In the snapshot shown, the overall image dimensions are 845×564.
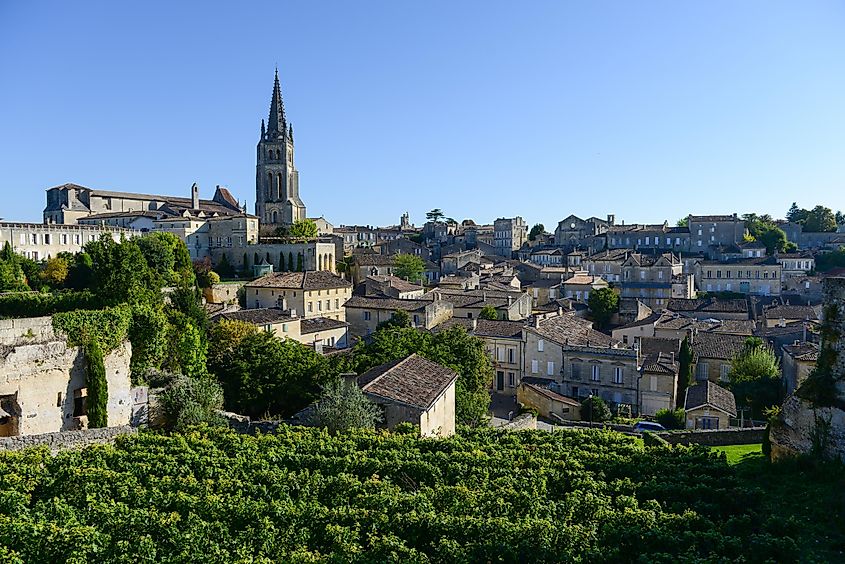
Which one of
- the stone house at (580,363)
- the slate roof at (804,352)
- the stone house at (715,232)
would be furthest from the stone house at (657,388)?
the stone house at (715,232)

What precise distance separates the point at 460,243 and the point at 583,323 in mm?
59670

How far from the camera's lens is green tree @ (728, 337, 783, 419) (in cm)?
3344

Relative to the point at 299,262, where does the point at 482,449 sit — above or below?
below

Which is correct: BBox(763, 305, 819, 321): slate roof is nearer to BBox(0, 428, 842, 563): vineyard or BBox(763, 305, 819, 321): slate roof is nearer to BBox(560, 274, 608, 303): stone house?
BBox(560, 274, 608, 303): stone house

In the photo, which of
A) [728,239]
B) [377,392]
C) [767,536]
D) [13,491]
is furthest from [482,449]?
[728,239]

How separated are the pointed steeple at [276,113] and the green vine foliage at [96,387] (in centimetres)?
7641

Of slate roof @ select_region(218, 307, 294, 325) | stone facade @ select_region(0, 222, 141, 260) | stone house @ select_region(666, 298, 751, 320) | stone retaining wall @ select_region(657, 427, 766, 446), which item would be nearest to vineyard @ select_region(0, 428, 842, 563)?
stone retaining wall @ select_region(657, 427, 766, 446)

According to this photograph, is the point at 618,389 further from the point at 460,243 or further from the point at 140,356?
the point at 460,243

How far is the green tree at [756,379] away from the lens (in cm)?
3344

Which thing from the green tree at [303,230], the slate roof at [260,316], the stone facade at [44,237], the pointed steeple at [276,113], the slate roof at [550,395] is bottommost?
the slate roof at [550,395]

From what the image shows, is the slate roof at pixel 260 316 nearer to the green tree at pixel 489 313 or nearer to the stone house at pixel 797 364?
the green tree at pixel 489 313

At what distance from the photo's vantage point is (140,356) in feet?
78.4

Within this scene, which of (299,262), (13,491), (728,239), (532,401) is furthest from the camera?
(728,239)

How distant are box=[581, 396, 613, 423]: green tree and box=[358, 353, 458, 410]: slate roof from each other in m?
11.8
